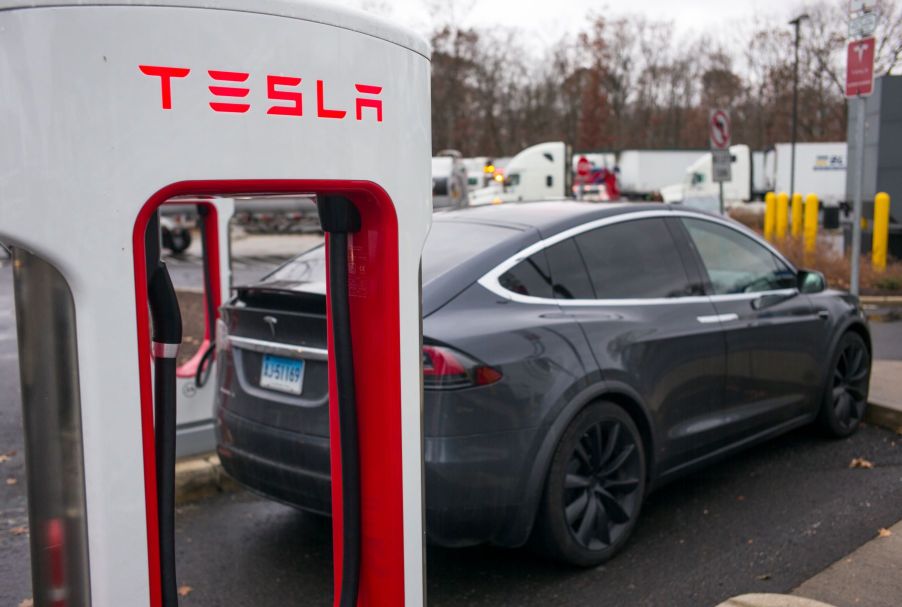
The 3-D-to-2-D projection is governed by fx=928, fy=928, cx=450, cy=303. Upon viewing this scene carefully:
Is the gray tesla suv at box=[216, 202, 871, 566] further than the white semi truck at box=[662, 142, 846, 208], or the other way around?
the white semi truck at box=[662, 142, 846, 208]

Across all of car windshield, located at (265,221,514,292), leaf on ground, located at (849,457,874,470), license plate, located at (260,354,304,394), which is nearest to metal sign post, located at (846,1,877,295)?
leaf on ground, located at (849,457,874,470)

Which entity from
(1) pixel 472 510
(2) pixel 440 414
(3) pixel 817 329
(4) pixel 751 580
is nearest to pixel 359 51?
(2) pixel 440 414

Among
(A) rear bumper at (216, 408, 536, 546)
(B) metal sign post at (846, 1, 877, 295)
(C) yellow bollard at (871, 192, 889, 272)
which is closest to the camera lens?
(A) rear bumper at (216, 408, 536, 546)

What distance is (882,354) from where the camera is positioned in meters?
8.71

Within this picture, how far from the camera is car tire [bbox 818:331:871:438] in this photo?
5695 mm

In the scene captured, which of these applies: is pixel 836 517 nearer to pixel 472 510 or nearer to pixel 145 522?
pixel 472 510

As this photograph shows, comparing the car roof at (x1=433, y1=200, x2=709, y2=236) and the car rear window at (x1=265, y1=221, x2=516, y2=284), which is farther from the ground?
the car roof at (x1=433, y1=200, x2=709, y2=236)

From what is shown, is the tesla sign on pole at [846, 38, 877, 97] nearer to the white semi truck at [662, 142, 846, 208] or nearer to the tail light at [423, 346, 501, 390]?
the tail light at [423, 346, 501, 390]

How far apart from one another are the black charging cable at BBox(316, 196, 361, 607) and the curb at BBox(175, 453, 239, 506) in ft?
9.62

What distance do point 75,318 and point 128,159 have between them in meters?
0.30

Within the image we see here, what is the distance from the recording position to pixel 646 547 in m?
4.32

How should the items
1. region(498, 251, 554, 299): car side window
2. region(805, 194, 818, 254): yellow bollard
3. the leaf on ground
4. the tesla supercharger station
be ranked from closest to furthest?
the tesla supercharger station < region(498, 251, 554, 299): car side window < the leaf on ground < region(805, 194, 818, 254): yellow bollard

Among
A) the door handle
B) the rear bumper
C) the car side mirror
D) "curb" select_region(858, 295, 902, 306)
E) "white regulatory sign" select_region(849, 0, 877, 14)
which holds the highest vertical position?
"white regulatory sign" select_region(849, 0, 877, 14)

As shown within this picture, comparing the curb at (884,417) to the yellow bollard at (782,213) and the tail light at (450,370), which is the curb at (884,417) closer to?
the tail light at (450,370)
